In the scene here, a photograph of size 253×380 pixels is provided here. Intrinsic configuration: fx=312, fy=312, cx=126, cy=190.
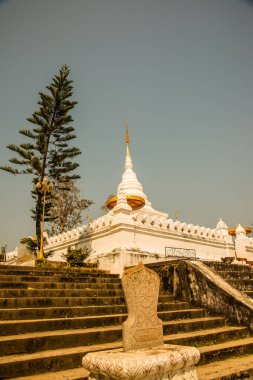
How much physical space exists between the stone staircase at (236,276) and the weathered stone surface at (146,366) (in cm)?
574

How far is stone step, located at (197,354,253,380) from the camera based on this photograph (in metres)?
3.83

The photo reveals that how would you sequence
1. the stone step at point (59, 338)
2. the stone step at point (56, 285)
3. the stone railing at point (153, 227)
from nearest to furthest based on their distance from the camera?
the stone step at point (59, 338) → the stone step at point (56, 285) → the stone railing at point (153, 227)

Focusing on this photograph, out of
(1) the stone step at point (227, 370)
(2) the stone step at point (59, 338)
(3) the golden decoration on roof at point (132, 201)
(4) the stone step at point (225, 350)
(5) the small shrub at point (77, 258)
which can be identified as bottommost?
(1) the stone step at point (227, 370)

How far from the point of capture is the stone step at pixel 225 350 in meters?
4.51


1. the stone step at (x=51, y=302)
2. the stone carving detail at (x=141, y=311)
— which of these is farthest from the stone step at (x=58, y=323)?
the stone carving detail at (x=141, y=311)

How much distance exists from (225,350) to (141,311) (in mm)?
2234

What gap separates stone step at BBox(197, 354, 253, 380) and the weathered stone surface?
3.88ft

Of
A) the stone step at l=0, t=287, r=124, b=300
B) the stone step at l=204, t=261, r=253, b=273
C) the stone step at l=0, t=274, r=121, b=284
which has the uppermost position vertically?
the stone step at l=204, t=261, r=253, b=273

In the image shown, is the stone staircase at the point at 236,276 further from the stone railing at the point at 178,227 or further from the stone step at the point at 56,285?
the stone step at the point at 56,285

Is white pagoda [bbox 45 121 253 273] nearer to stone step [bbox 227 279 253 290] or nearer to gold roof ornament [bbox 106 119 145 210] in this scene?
stone step [bbox 227 279 253 290]

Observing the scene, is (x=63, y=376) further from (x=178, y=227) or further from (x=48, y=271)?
(x=178, y=227)

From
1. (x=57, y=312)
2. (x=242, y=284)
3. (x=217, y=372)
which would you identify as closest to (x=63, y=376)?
(x=57, y=312)

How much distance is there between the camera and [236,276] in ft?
30.1

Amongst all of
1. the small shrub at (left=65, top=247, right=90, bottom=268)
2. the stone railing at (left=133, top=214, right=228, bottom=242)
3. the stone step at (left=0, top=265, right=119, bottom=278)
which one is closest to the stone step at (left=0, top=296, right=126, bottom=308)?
the stone step at (left=0, top=265, right=119, bottom=278)
